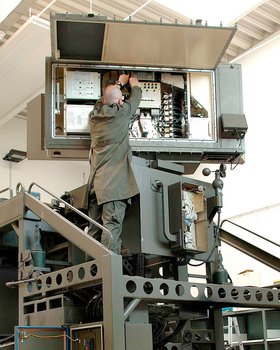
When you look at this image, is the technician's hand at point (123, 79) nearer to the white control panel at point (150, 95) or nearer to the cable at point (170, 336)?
the white control panel at point (150, 95)

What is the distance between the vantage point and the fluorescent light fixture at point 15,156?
13.6 meters

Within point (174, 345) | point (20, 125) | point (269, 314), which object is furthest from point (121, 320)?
point (20, 125)

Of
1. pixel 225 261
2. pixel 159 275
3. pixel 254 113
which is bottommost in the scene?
pixel 159 275

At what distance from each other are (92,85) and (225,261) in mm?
7174

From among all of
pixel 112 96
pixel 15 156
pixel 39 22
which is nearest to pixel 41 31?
pixel 39 22

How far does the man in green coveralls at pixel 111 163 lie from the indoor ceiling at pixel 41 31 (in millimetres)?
3581

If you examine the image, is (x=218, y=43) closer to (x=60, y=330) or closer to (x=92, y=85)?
(x=92, y=85)

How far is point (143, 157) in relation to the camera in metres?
5.73

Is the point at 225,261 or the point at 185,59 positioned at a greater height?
the point at 185,59

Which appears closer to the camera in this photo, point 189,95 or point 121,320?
point 121,320

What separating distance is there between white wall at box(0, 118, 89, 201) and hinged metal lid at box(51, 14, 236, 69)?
27.0 feet

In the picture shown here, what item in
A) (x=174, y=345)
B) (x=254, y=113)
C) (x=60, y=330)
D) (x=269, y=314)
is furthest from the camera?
(x=254, y=113)

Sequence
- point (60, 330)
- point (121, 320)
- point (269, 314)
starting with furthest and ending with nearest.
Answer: point (269, 314), point (60, 330), point (121, 320)

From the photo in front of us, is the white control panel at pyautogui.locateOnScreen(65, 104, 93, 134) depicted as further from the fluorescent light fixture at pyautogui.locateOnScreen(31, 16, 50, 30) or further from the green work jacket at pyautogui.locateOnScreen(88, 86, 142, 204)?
the fluorescent light fixture at pyautogui.locateOnScreen(31, 16, 50, 30)
